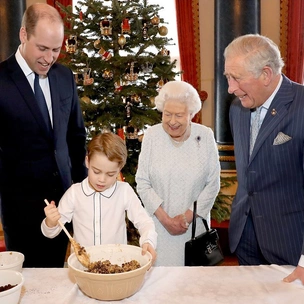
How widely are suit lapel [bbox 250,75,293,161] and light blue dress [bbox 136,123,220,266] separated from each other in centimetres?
61

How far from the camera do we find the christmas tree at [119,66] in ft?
14.4

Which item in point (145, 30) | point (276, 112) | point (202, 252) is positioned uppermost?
point (145, 30)

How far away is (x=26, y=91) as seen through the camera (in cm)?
249

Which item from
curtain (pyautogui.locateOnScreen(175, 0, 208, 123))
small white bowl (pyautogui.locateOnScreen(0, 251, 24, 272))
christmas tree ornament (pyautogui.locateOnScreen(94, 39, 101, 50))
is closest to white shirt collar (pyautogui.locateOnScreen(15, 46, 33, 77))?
small white bowl (pyautogui.locateOnScreen(0, 251, 24, 272))

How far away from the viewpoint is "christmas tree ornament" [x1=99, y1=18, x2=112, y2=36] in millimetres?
4276

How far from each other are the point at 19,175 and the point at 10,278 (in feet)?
2.96

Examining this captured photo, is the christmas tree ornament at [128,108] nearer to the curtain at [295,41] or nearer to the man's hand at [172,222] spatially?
the man's hand at [172,222]

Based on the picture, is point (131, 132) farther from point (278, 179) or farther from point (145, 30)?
point (278, 179)

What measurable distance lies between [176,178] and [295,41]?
4379 mm

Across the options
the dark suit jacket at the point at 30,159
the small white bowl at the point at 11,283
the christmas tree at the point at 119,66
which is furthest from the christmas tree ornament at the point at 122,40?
the small white bowl at the point at 11,283

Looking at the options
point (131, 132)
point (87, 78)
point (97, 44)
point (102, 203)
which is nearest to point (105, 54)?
point (97, 44)

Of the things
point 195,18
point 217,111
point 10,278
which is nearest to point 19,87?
point 10,278

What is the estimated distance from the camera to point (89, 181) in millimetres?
2180

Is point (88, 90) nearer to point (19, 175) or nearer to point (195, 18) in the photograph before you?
point (19, 175)
